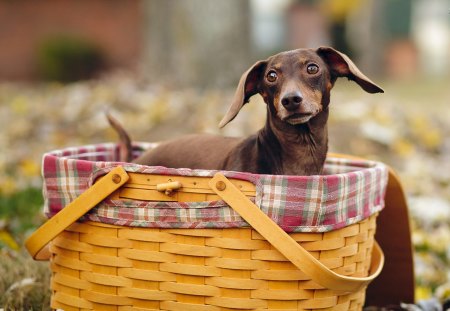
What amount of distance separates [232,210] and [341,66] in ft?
2.18

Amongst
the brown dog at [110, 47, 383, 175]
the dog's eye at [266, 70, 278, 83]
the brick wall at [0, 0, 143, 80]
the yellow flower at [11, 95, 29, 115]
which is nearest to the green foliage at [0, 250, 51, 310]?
the brown dog at [110, 47, 383, 175]

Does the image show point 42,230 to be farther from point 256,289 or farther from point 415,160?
point 415,160

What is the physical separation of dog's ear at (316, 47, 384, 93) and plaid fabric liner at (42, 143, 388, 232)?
0.28 m

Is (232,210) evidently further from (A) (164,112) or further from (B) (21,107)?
(B) (21,107)

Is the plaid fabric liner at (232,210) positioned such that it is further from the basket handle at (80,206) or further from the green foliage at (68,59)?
the green foliage at (68,59)

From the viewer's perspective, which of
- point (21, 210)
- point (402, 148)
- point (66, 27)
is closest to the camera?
point (21, 210)

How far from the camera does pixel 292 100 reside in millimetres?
2307

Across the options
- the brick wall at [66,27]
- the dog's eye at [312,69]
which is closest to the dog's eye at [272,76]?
the dog's eye at [312,69]

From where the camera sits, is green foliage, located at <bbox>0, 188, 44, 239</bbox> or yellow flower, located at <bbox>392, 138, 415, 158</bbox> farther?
yellow flower, located at <bbox>392, 138, 415, 158</bbox>

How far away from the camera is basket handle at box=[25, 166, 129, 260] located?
231 cm

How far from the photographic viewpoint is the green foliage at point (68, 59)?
14.8 m

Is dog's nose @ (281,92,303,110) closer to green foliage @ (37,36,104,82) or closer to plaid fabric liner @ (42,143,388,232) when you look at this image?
plaid fabric liner @ (42,143,388,232)

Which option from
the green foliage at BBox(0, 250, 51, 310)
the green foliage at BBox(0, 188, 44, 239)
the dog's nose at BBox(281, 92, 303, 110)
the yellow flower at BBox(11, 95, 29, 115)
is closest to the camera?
the dog's nose at BBox(281, 92, 303, 110)

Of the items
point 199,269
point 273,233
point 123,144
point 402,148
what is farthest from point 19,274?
point 402,148
